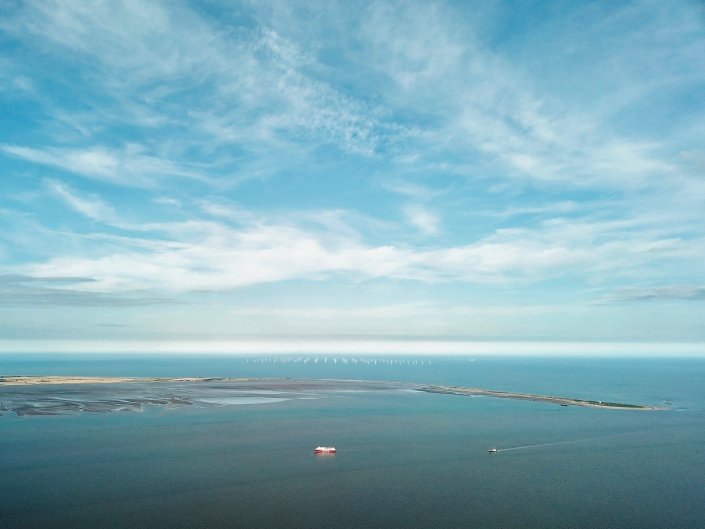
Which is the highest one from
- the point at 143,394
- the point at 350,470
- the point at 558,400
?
the point at 143,394

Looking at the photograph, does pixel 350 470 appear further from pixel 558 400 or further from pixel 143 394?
pixel 143 394

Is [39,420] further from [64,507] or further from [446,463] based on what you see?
Answer: [446,463]

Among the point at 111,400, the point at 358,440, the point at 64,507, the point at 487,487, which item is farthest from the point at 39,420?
the point at 487,487

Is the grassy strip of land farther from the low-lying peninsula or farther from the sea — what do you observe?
the sea

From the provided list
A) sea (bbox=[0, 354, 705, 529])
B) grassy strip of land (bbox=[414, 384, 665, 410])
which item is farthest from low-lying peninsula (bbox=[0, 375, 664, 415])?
sea (bbox=[0, 354, 705, 529])

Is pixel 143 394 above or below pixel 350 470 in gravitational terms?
above

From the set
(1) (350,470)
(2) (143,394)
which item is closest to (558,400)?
(1) (350,470)

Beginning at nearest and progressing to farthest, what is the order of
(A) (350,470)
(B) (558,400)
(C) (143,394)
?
(A) (350,470) < (B) (558,400) < (C) (143,394)

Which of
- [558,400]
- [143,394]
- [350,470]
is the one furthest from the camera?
[143,394]
